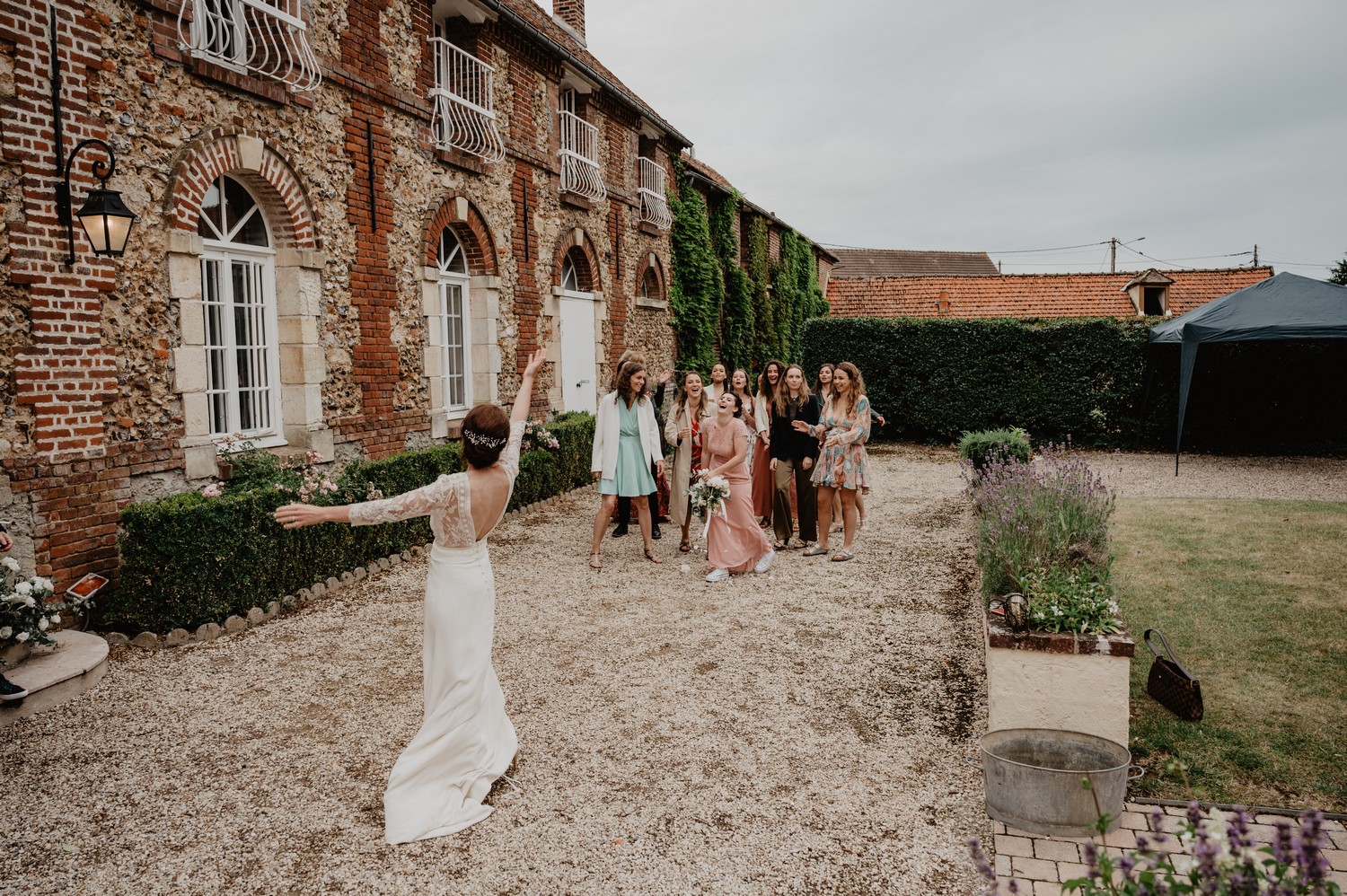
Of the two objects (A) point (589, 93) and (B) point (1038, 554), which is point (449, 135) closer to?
(A) point (589, 93)

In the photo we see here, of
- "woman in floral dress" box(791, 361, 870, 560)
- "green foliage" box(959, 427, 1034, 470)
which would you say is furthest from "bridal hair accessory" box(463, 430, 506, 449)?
"green foliage" box(959, 427, 1034, 470)

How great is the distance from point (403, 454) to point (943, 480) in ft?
29.3

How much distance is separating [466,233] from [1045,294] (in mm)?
21568

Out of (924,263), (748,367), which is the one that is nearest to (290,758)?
(748,367)

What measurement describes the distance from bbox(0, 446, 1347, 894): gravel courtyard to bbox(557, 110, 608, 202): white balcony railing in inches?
339

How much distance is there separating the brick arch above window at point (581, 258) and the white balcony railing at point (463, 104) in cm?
231

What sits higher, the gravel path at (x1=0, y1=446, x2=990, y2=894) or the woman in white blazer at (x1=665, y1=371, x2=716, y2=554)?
the woman in white blazer at (x1=665, y1=371, x2=716, y2=554)

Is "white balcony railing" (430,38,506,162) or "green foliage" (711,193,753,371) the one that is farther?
"green foliage" (711,193,753,371)

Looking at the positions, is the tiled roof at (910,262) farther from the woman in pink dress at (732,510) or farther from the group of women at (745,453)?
the woman in pink dress at (732,510)

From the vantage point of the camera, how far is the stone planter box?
13.7ft

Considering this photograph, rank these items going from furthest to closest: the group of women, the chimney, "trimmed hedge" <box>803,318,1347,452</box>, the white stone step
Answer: the chimney → "trimmed hedge" <box>803,318,1347,452</box> → the group of women → the white stone step

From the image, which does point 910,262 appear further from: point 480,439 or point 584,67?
point 480,439

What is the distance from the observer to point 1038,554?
5172mm

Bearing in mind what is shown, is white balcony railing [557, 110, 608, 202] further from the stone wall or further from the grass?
the grass
